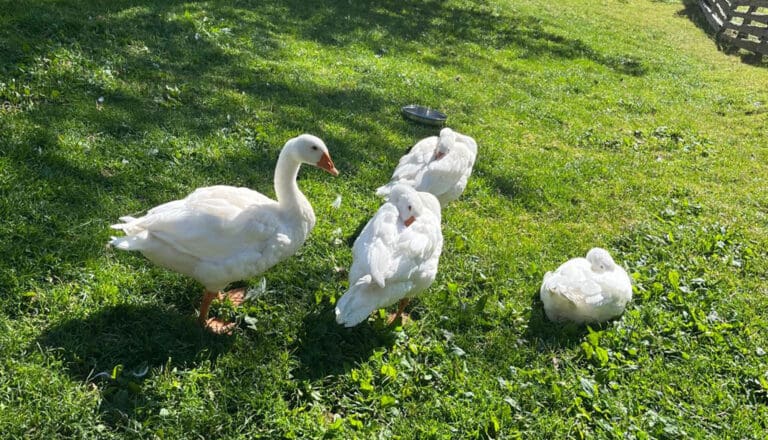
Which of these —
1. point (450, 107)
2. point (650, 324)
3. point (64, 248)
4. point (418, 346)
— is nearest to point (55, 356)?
point (64, 248)

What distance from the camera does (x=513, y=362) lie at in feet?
13.1

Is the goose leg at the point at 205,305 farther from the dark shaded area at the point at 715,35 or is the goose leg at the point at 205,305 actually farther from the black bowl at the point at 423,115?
the dark shaded area at the point at 715,35

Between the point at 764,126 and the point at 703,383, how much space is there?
7956mm

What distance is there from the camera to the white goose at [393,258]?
3494mm

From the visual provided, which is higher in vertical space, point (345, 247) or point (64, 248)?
point (64, 248)

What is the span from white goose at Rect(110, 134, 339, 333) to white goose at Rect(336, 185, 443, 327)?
51cm

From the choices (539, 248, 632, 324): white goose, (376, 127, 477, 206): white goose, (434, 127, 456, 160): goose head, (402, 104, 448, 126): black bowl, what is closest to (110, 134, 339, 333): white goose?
(376, 127, 477, 206): white goose

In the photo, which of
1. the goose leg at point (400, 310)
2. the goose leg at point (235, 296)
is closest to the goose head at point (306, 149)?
the goose leg at point (235, 296)

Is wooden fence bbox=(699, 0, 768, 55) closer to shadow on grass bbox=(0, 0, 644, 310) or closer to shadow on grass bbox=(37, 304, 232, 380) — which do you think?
shadow on grass bbox=(0, 0, 644, 310)

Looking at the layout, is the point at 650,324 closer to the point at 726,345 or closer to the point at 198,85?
the point at 726,345

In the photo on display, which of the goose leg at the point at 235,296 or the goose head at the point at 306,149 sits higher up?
the goose head at the point at 306,149

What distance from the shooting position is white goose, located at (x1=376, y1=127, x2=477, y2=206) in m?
5.10

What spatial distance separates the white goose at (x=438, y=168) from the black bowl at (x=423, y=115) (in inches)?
71.9

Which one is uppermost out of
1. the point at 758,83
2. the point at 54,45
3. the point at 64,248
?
the point at 54,45
